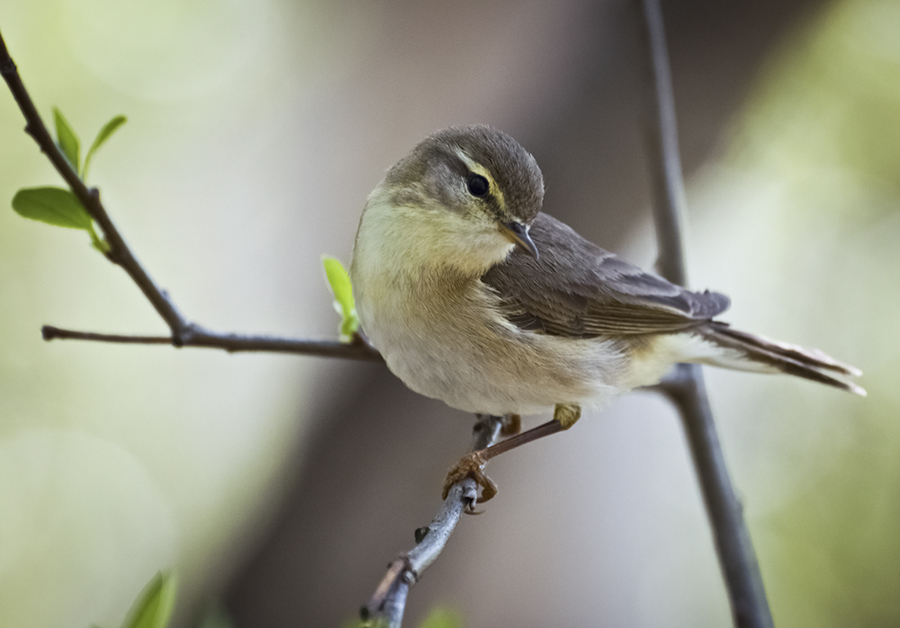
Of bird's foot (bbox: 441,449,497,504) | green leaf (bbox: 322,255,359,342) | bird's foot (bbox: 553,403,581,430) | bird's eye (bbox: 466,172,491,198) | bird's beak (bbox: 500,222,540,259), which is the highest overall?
bird's eye (bbox: 466,172,491,198)

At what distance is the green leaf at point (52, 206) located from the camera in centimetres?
46

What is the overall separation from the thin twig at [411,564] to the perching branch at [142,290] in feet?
0.63

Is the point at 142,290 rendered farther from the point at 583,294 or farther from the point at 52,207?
the point at 583,294

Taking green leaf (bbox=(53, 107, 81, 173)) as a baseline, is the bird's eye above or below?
above

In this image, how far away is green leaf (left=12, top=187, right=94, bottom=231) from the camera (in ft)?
1.50

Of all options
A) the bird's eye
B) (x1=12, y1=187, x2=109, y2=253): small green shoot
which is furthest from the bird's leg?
(x1=12, y1=187, x2=109, y2=253): small green shoot

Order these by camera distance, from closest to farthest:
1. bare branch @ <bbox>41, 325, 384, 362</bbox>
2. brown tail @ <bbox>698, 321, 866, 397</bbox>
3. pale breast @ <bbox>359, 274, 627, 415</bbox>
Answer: bare branch @ <bbox>41, 325, 384, 362</bbox> < pale breast @ <bbox>359, 274, 627, 415</bbox> < brown tail @ <bbox>698, 321, 866, 397</bbox>

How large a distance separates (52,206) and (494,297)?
0.38 meters

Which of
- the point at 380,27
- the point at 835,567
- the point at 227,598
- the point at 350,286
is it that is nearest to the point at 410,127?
the point at 380,27

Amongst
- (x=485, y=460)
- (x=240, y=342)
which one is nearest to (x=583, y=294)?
(x=485, y=460)

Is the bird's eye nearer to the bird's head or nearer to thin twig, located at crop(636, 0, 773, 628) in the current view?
the bird's head

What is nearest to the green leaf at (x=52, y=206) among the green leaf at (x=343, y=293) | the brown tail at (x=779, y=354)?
the green leaf at (x=343, y=293)

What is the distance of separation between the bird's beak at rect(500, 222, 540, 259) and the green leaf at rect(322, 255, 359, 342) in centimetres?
15

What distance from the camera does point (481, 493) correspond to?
676 millimetres
